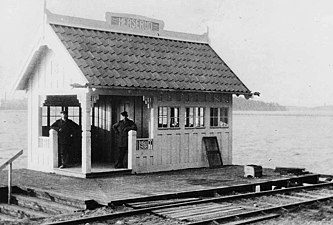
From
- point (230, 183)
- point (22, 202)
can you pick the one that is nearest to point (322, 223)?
point (230, 183)

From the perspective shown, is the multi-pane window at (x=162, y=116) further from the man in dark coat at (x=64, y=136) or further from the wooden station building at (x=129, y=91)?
the man in dark coat at (x=64, y=136)

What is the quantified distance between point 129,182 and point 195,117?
15.5ft

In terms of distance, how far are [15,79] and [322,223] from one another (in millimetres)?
10758

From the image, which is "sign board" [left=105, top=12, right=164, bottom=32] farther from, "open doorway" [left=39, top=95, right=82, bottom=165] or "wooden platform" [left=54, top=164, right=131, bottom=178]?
"wooden platform" [left=54, top=164, right=131, bottom=178]

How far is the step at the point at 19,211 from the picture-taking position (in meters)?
12.4

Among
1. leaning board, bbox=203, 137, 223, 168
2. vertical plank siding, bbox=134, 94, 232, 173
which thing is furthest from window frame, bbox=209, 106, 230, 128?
leaning board, bbox=203, 137, 223, 168

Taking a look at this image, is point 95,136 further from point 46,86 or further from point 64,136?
point 46,86

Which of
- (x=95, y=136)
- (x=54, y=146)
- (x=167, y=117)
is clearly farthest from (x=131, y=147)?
(x=95, y=136)

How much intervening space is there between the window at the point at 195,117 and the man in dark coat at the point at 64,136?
3.58m

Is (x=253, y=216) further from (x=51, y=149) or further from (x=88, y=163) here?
(x=51, y=149)

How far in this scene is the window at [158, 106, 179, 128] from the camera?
17578mm

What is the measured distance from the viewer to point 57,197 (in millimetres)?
12492

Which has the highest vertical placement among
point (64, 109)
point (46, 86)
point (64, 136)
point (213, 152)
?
point (46, 86)

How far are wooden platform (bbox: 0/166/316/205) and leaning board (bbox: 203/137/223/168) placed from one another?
3.01ft
